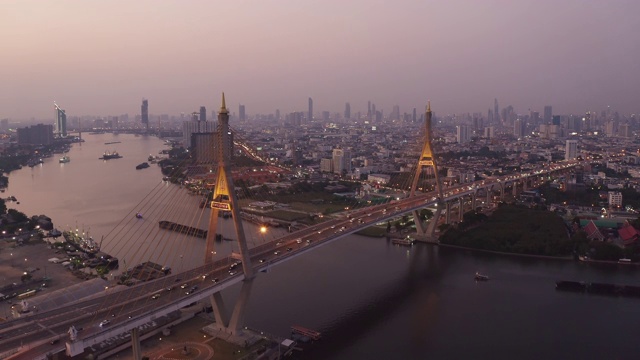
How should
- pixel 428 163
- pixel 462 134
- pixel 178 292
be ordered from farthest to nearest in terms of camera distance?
1. pixel 462 134
2. pixel 428 163
3. pixel 178 292

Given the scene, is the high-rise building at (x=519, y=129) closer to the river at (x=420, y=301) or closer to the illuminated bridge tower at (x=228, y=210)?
the river at (x=420, y=301)

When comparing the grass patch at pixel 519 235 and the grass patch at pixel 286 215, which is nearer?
the grass patch at pixel 519 235

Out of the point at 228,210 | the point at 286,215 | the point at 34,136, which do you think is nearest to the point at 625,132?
the point at 286,215

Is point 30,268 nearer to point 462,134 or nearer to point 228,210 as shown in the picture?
point 228,210

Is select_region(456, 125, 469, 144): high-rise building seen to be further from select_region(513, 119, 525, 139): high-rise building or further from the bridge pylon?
the bridge pylon

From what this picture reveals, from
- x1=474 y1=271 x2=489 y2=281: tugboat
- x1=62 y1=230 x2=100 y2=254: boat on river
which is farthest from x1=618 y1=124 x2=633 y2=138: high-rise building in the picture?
x1=62 y1=230 x2=100 y2=254: boat on river

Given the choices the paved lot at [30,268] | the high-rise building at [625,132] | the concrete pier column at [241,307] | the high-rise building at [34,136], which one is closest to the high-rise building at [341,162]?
the paved lot at [30,268]
